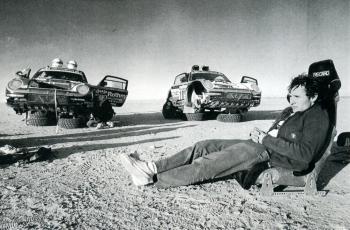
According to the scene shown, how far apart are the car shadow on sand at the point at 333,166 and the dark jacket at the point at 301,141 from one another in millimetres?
706

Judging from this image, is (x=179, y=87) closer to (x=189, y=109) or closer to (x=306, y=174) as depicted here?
(x=189, y=109)

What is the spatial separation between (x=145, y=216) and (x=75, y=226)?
513 millimetres

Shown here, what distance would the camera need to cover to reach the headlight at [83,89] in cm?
714

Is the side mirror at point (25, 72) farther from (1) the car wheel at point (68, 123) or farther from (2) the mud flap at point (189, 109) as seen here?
(2) the mud flap at point (189, 109)

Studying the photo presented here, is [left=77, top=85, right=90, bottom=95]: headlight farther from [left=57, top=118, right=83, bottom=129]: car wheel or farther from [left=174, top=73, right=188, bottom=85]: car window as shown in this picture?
[left=174, top=73, right=188, bottom=85]: car window

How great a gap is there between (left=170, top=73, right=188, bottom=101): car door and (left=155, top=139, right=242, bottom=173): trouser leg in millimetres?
6534

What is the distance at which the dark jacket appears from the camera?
90.6 inches

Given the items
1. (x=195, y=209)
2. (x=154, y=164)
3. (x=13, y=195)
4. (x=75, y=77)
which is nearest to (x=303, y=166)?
(x=195, y=209)

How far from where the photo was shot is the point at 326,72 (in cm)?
316

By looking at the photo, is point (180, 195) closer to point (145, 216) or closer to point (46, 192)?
point (145, 216)

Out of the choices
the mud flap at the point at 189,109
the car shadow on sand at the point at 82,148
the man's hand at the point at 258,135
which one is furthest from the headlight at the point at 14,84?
the man's hand at the point at 258,135

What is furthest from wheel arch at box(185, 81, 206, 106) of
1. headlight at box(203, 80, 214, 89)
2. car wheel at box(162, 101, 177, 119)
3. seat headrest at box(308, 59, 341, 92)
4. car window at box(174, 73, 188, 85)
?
seat headrest at box(308, 59, 341, 92)

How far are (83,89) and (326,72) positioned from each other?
5.89 meters

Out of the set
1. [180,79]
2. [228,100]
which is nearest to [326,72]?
[228,100]
